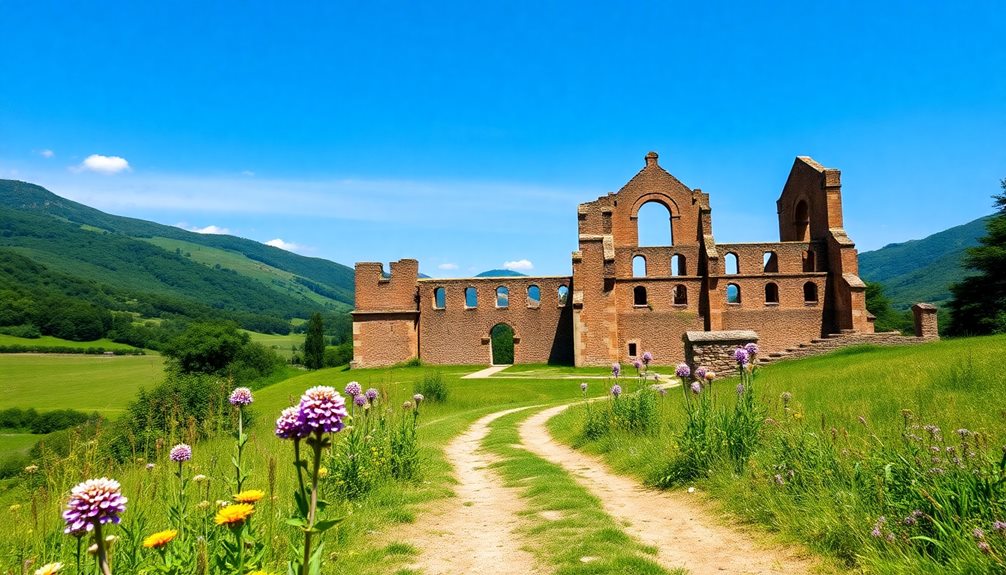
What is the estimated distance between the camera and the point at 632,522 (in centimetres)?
657

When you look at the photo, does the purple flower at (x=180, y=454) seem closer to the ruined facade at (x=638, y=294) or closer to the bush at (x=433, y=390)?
the bush at (x=433, y=390)

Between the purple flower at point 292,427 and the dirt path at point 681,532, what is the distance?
382 centimetres

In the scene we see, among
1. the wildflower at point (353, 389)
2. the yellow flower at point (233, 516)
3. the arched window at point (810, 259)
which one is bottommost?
the yellow flower at point (233, 516)

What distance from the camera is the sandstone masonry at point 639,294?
35719 mm

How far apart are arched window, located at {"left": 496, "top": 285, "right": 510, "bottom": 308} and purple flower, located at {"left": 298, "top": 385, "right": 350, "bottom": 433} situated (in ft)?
120

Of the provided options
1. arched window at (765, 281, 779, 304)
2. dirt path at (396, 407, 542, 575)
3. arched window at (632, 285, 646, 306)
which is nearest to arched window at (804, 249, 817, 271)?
arched window at (765, 281, 779, 304)

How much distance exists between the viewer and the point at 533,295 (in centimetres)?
3912

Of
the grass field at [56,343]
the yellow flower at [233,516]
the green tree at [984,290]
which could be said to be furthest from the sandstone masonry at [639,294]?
the grass field at [56,343]

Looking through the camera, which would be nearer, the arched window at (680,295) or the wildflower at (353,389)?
the wildflower at (353,389)

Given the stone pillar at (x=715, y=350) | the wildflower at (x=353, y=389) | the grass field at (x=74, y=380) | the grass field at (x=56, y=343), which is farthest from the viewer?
the grass field at (x=56, y=343)

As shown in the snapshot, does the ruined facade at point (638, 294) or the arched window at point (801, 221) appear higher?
the arched window at point (801, 221)

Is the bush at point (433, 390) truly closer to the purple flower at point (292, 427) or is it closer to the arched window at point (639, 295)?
the arched window at point (639, 295)

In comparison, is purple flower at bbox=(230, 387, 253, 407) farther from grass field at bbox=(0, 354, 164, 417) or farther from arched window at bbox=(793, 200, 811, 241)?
arched window at bbox=(793, 200, 811, 241)

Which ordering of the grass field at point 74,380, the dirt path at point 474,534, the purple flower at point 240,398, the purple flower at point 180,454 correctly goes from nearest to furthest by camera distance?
the purple flower at point 180,454
the purple flower at point 240,398
the dirt path at point 474,534
the grass field at point 74,380
